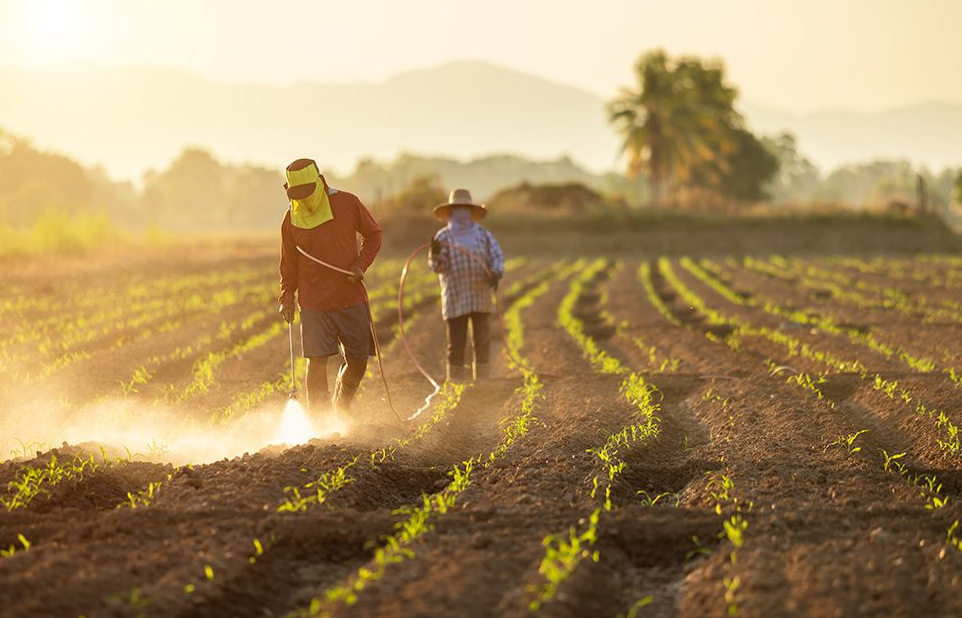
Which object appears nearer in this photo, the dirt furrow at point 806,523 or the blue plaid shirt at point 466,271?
the dirt furrow at point 806,523

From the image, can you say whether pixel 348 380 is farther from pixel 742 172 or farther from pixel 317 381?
pixel 742 172

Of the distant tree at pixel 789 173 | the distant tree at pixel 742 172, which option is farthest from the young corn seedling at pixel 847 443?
the distant tree at pixel 789 173

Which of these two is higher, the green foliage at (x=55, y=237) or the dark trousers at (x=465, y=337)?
the green foliage at (x=55, y=237)

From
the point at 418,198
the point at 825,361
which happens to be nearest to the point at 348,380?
the point at 825,361

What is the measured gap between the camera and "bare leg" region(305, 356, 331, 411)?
7.89 m

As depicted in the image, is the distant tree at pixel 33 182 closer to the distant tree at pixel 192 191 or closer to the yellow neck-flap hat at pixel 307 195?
the distant tree at pixel 192 191

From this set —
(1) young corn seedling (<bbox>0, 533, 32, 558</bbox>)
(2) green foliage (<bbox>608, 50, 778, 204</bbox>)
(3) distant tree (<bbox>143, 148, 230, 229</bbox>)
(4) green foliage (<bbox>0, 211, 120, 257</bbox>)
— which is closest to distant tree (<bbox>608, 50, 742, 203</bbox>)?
(2) green foliage (<bbox>608, 50, 778, 204</bbox>)

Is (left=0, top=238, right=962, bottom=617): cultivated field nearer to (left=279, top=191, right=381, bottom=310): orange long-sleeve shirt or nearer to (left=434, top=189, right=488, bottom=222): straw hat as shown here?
(left=279, top=191, right=381, bottom=310): orange long-sleeve shirt

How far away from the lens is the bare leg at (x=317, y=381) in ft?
25.9

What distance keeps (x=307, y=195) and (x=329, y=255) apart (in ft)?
1.65

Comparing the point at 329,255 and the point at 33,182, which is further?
the point at 33,182

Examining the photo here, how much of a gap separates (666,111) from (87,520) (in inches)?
2271

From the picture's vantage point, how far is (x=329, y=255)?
7.59 metres

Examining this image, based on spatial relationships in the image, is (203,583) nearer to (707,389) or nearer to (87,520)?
(87,520)
